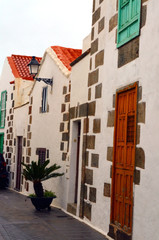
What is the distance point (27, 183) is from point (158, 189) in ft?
32.1

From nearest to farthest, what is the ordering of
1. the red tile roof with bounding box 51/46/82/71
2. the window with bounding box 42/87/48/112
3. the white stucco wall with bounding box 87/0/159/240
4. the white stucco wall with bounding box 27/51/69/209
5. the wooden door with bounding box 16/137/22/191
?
the white stucco wall with bounding box 87/0/159/240
the white stucco wall with bounding box 27/51/69/209
the red tile roof with bounding box 51/46/82/71
the window with bounding box 42/87/48/112
the wooden door with bounding box 16/137/22/191

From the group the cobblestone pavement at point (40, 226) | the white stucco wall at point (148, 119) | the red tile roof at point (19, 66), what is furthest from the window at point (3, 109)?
the white stucco wall at point (148, 119)

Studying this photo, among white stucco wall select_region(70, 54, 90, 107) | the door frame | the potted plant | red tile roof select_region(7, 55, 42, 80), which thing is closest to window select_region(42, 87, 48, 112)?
white stucco wall select_region(70, 54, 90, 107)

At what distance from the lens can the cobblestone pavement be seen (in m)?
7.45

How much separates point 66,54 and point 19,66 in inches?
242

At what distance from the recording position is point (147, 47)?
246 inches

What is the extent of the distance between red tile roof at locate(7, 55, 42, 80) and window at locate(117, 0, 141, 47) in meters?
10.8

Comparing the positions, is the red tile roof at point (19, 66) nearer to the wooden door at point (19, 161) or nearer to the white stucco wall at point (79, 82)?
the wooden door at point (19, 161)

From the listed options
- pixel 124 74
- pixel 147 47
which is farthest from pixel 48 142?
pixel 147 47

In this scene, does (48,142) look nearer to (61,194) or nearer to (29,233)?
(61,194)

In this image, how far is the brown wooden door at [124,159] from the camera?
22.0ft

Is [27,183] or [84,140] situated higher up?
[84,140]

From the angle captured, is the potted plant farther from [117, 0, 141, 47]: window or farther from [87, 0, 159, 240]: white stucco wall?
[117, 0, 141, 47]: window

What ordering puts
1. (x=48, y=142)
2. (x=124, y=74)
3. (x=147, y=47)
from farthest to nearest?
1. (x=48, y=142)
2. (x=124, y=74)
3. (x=147, y=47)
